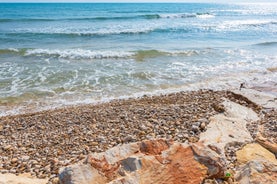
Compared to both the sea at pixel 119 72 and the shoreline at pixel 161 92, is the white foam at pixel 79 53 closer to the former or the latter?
the sea at pixel 119 72

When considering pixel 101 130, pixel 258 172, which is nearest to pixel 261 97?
pixel 101 130

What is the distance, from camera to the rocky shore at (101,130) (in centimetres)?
495

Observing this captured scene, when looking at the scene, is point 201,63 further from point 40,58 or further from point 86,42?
point 86,42

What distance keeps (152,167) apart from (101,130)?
2794 millimetres

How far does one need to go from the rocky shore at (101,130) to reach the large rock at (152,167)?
2.42 feet

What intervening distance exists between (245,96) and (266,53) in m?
10.2

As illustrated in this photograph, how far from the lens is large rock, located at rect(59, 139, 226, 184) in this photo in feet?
11.3

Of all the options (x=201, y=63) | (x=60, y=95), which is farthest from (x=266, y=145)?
(x=201, y=63)

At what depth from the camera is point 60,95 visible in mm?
9961

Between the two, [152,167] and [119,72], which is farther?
[119,72]

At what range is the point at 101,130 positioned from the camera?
6145mm

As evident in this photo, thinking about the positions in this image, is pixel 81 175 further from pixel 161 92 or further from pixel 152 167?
pixel 161 92

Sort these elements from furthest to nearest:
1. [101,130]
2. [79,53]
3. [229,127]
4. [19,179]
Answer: [79,53] < [101,130] < [229,127] < [19,179]

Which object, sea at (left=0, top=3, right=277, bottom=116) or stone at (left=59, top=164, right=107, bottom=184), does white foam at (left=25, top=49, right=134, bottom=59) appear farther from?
stone at (left=59, top=164, right=107, bottom=184)
